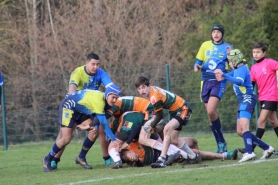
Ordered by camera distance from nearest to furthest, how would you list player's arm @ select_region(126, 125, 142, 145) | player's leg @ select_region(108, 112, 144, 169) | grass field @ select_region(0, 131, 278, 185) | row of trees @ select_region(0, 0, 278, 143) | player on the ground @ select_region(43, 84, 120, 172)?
1. grass field @ select_region(0, 131, 278, 185)
2. player on the ground @ select_region(43, 84, 120, 172)
3. player's leg @ select_region(108, 112, 144, 169)
4. player's arm @ select_region(126, 125, 142, 145)
5. row of trees @ select_region(0, 0, 278, 143)

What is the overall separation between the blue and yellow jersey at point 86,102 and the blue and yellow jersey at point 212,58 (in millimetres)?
2416

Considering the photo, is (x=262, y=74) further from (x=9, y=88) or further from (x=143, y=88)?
(x=9, y=88)

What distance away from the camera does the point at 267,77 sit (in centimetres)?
1173

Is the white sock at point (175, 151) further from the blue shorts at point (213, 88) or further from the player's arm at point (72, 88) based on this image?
the player's arm at point (72, 88)

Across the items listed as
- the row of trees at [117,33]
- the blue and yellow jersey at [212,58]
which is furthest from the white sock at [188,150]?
the row of trees at [117,33]

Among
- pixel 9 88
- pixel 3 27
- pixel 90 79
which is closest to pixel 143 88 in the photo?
pixel 90 79

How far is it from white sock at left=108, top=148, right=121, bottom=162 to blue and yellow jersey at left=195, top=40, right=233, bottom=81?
→ 8.12ft

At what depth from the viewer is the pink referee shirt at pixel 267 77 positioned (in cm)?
1168

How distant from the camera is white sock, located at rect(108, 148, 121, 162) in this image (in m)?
10.4

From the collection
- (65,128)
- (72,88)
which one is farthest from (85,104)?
(72,88)

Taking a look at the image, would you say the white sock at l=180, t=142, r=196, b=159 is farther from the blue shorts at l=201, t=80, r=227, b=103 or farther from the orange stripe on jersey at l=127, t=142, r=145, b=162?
the blue shorts at l=201, t=80, r=227, b=103

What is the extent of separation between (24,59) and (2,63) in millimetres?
786

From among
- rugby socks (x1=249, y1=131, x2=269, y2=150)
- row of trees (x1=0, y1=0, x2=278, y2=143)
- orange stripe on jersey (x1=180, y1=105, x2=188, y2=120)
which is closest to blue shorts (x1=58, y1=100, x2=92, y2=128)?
orange stripe on jersey (x1=180, y1=105, x2=188, y2=120)

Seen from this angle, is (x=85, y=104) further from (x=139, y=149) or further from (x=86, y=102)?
Result: (x=139, y=149)
